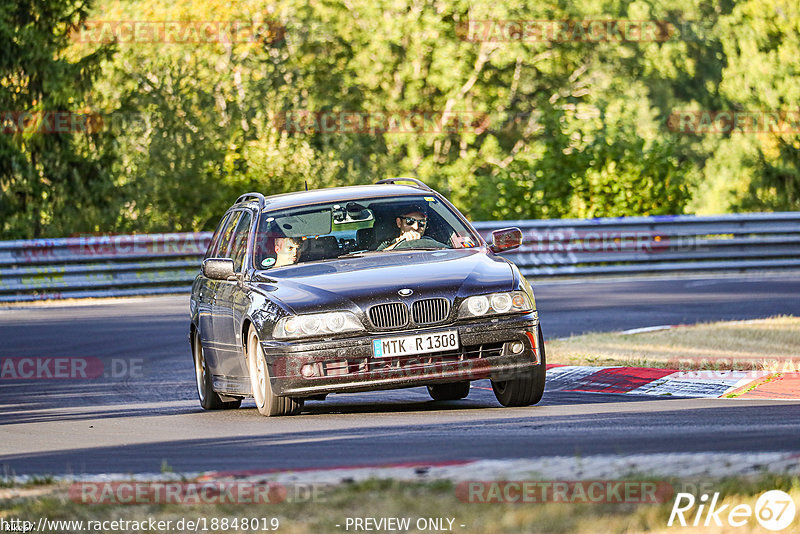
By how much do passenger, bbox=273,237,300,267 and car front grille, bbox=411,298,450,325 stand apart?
142cm

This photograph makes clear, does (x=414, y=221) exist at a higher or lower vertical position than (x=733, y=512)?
higher

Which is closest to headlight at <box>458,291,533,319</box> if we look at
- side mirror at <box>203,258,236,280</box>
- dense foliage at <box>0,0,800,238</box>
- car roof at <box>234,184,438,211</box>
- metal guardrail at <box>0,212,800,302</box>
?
car roof at <box>234,184,438,211</box>

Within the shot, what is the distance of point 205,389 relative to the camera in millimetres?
11727

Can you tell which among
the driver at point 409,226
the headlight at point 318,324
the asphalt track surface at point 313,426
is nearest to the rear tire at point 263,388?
the asphalt track surface at point 313,426

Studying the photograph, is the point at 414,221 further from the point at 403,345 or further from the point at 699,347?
the point at 699,347

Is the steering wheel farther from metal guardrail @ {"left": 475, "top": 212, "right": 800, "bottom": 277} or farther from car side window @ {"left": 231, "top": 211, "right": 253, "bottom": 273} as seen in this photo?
metal guardrail @ {"left": 475, "top": 212, "right": 800, "bottom": 277}

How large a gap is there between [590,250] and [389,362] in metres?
17.1

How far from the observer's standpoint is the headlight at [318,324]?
31.0ft

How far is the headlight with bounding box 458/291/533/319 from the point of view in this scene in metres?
9.52

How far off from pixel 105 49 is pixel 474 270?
25.4 m

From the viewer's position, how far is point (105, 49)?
1326 inches

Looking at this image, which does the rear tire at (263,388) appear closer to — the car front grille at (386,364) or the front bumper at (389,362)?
the front bumper at (389,362)

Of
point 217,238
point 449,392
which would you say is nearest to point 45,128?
point 217,238

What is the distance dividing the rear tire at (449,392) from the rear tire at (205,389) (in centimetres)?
161
